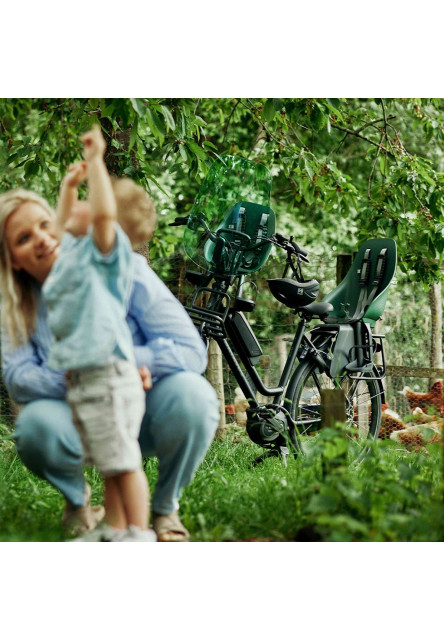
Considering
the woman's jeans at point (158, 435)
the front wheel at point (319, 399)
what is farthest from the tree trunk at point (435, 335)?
the woman's jeans at point (158, 435)

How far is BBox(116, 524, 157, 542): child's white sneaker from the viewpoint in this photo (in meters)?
2.67

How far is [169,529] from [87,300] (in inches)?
37.8

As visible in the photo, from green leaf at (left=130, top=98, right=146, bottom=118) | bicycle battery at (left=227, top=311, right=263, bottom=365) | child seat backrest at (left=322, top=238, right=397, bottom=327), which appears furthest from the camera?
child seat backrest at (left=322, top=238, right=397, bottom=327)

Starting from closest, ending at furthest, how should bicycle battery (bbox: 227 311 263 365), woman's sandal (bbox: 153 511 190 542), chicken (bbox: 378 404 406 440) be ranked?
woman's sandal (bbox: 153 511 190 542) → bicycle battery (bbox: 227 311 263 365) → chicken (bbox: 378 404 406 440)

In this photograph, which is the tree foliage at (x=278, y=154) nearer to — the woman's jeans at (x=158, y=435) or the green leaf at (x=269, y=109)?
the green leaf at (x=269, y=109)

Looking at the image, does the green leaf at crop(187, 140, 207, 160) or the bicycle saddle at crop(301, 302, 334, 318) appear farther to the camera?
the bicycle saddle at crop(301, 302, 334, 318)

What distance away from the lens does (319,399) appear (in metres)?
4.92

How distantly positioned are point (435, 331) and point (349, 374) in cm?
279

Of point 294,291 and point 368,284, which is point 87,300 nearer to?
point 294,291

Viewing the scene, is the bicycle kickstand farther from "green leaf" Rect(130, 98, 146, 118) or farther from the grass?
"green leaf" Rect(130, 98, 146, 118)

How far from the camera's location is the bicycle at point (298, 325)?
14.0 ft

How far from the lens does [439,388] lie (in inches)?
242

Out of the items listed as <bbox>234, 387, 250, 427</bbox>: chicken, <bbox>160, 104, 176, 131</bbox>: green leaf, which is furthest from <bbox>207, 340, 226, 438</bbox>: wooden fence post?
<bbox>160, 104, 176, 131</bbox>: green leaf
